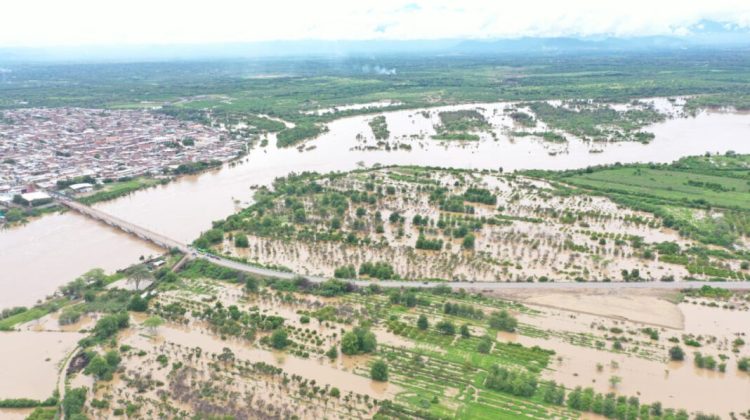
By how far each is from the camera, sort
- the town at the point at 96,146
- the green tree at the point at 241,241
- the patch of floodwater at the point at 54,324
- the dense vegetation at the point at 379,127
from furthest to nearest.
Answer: the dense vegetation at the point at 379,127 → the town at the point at 96,146 → the green tree at the point at 241,241 → the patch of floodwater at the point at 54,324

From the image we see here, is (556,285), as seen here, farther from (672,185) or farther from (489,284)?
(672,185)

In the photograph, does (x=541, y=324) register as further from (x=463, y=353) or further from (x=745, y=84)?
(x=745, y=84)

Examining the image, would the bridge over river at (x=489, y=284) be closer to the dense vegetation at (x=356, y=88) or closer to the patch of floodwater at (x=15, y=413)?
the patch of floodwater at (x=15, y=413)

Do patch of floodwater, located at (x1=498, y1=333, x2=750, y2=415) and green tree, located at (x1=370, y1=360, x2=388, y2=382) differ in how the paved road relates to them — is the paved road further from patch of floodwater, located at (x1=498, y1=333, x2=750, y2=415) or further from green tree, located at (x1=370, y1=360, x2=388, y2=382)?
green tree, located at (x1=370, y1=360, x2=388, y2=382)

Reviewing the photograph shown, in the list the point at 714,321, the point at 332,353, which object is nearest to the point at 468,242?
the point at 714,321

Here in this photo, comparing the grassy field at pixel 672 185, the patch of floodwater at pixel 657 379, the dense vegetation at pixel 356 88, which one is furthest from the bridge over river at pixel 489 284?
the dense vegetation at pixel 356 88
